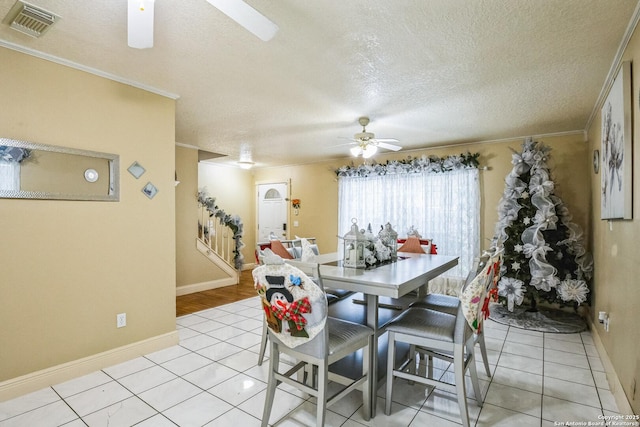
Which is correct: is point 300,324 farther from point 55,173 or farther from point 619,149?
point 619,149

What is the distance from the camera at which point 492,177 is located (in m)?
4.88

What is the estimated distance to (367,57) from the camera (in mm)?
2400

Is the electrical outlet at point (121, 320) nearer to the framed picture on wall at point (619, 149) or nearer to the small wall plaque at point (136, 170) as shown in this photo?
the small wall plaque at point (136, 170)

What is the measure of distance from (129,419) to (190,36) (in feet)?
8.32

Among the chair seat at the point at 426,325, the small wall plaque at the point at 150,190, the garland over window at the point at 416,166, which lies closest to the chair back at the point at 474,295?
the chair seat at the point at 426,325


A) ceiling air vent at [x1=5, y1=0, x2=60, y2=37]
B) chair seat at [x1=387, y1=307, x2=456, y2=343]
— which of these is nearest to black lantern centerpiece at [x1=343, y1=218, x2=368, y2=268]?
chair seat at [x1=387, y1=307, x2=456, y2=343]

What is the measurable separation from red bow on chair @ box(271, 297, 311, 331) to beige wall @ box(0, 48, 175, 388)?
190 centimetres

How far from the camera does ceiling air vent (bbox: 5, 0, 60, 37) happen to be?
1853 millimetres

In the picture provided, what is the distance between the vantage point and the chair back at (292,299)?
169 cm

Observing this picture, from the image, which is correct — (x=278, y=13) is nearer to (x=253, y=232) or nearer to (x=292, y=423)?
(x=292, y=423)

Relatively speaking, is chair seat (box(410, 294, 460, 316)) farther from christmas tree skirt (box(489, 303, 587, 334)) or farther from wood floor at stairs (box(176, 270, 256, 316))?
wood floor at stairs (box(176, 270, 256, 316))

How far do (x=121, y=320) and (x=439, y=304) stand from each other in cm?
282

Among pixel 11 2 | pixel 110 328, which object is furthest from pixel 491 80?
pixel 110 328

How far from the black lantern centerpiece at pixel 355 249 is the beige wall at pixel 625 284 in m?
1.67
